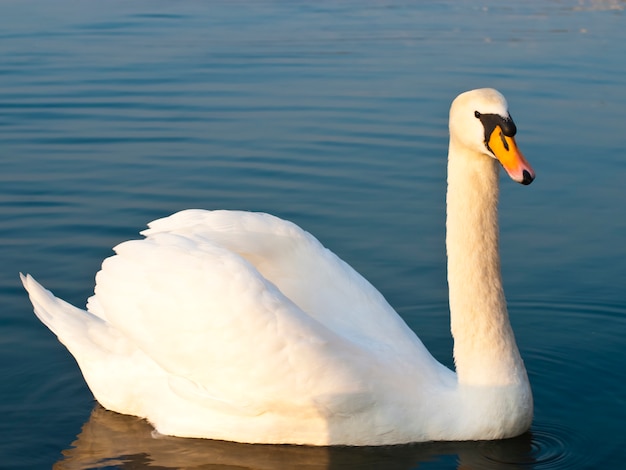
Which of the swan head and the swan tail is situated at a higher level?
the swan head

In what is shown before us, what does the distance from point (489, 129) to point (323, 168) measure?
5.27 meters

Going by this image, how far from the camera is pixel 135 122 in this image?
496 inches

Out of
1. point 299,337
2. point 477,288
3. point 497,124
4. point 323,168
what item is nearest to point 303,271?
point 299,337

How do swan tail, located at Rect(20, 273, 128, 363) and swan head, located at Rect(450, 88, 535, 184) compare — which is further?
swan tail, located at Rect(20, 273, 128, 363)

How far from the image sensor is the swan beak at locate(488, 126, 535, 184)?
5.54 meters

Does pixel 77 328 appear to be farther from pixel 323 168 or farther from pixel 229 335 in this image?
pixel 323 168

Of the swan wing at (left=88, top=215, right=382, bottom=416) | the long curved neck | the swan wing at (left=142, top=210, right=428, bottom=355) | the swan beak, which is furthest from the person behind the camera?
the swan wing at (left=142, top=210, right=428, bottom=355)

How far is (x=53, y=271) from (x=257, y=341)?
3.06m

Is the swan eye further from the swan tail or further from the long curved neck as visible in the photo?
the swan tail

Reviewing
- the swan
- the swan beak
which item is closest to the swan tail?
the swan

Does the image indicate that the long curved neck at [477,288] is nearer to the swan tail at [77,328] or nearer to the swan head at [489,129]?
the swan head at [489,129]

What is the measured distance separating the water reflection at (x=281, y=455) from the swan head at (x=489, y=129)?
139 centimetres

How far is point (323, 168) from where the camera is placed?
10.9 meters

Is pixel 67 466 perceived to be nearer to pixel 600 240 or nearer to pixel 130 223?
pixel 130 223
